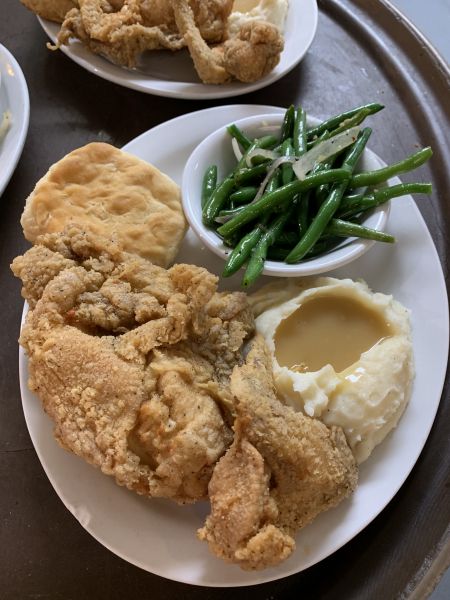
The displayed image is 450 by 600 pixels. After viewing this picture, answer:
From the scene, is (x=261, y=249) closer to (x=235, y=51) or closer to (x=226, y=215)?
(x=226, y=215)

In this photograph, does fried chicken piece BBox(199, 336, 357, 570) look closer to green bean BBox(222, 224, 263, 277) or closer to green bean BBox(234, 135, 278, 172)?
green bean BBox(222, 224, 263, 277)

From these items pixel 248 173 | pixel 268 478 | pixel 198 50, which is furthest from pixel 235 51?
pixel 268 478

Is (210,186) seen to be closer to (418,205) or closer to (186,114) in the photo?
(186,114)

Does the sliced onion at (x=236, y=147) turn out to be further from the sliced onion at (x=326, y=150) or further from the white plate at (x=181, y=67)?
the white plate at (x=181, y=67)

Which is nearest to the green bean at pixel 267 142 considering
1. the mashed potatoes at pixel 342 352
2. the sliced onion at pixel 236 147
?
the sliced onion at pixel 236 147

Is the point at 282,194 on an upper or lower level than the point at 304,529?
upper

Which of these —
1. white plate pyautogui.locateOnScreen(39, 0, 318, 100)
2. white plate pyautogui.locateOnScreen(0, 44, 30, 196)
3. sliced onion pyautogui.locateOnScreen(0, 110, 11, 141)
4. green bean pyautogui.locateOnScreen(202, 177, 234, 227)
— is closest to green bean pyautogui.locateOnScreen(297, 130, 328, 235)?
green bean pyautogui.locateOnScreen(202, 177, 234, 227)
